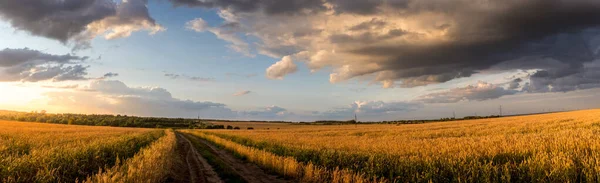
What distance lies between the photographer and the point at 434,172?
439 inches

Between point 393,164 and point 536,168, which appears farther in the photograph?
point 393,164

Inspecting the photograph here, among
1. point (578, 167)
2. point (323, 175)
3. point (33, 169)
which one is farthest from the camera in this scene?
point (323, 175)

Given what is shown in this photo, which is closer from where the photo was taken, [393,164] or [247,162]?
[393,164]

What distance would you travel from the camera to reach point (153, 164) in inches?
541

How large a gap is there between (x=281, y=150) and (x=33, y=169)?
14458 millimetres

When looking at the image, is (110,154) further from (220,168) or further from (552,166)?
(552,166)

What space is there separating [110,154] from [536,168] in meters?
20.0

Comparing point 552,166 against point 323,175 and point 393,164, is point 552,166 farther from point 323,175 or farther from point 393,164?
point 323,175

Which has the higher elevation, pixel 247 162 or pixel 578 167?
pixel 578 167

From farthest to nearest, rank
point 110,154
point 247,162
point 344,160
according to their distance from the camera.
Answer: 1. point 247,162
2. point 110,154
3. point 344,160

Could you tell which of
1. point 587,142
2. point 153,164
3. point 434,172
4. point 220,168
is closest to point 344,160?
point 434,172

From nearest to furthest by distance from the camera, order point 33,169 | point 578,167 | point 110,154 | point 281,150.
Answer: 1. point 578,167
2. point 33,169
3. point 110,154
4. point 281,150

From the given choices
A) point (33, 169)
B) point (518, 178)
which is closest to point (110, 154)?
point (33, 169)

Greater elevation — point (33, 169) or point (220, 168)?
point (33, 169)
